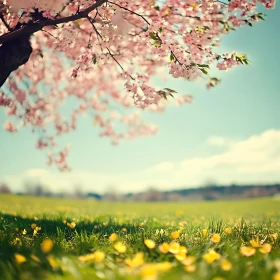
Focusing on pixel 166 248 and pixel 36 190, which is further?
pixel 36 190

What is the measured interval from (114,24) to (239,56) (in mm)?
2308

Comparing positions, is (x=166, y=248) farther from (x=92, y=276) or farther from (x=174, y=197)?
(x=174, y=197)

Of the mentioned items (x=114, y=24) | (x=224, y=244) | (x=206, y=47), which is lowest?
(x=224, y=244)

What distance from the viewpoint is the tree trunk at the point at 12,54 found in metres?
4.93

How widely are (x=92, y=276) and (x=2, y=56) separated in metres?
4.38

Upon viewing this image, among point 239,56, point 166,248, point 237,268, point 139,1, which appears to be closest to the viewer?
point 237,268

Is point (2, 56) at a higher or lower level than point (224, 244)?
higher

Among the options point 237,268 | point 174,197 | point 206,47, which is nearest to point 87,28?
point 206,47

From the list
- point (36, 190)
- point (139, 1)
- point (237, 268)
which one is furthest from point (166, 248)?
point (36, 190)

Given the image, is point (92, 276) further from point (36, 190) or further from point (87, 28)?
point (36, 190)

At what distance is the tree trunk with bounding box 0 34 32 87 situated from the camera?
4.93 metres

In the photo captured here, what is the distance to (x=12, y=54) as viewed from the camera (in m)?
5.00

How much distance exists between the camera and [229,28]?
5547 millimetres

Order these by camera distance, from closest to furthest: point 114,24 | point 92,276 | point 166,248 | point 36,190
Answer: point 92,276 < point 166,248 < point 114,24 < point 36,190
